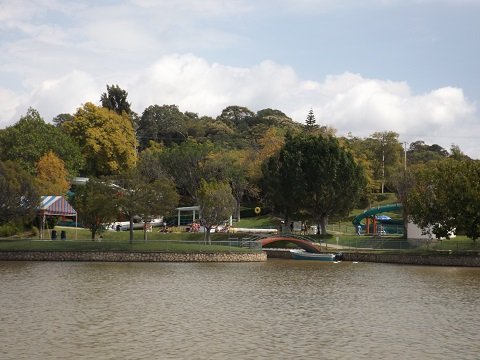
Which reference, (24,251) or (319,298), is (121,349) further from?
(24,251)

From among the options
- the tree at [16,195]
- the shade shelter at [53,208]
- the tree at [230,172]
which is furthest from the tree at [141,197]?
the tree at [230,172]

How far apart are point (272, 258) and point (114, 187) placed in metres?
18.4

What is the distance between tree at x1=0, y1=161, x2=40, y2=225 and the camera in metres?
64.3

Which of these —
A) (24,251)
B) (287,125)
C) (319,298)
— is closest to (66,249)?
(24,251)

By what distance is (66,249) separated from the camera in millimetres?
63562

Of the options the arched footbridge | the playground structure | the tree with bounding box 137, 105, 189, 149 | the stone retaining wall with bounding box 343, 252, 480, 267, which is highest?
the tree with bounding box 137, 105, 189, 149

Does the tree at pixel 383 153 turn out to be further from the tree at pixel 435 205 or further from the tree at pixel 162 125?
the tree at pixel 435 205

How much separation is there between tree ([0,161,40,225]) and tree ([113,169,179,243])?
8388 millimetres

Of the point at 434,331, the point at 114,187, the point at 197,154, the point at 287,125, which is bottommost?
the point at 434,331

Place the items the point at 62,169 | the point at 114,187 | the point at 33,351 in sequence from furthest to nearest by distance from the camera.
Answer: the point at 62,169 < the point at 114,187 < the point at 33,351

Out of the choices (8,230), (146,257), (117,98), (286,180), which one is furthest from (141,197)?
(117,98)

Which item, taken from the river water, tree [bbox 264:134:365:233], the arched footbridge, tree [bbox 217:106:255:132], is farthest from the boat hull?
tree [bbox 217:106:255:132]

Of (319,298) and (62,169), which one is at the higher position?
(62,169)

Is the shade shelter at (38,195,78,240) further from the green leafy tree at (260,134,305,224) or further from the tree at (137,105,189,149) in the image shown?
the tree at (137,105,189,149)
